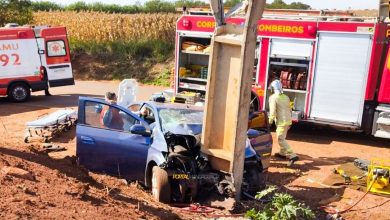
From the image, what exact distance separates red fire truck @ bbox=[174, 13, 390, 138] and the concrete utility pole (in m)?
5.19

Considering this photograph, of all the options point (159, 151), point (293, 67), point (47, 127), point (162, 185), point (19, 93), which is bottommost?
point (47, 127)

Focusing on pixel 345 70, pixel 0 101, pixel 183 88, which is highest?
pixel 345 70

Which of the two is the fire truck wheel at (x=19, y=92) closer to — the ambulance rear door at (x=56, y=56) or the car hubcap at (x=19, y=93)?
the car hubcap at (x=19, y=93)

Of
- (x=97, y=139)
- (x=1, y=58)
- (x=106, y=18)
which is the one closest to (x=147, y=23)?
(x=106, y=18)

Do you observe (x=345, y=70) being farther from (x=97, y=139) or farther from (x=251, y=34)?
(x=97, y=139)

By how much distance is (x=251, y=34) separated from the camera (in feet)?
21.0

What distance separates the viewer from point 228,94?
6891mm

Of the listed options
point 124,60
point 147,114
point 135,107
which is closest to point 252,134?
point 147,114

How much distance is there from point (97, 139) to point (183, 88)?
654cm

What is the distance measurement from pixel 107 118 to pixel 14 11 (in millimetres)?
19751

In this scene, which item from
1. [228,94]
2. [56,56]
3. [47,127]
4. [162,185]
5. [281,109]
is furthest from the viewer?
[56,56]

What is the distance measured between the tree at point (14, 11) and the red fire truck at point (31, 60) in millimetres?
9420

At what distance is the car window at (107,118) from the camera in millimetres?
7684

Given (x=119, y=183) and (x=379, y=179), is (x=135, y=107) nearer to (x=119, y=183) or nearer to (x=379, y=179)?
(x=119, y=183)
